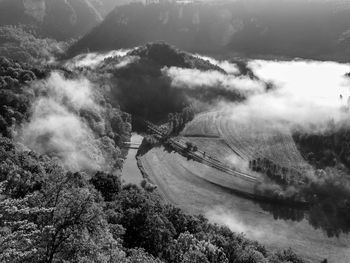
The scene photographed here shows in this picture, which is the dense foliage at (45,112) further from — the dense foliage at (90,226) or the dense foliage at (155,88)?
the dense foliage at (155,88)

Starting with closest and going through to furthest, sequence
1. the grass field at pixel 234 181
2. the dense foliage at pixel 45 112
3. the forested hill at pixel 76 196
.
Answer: the forested hill at pixel 76 196 < the grass field at pixel 234 181 < the dense foliage at pixel 45 112

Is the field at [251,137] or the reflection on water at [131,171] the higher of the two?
the field at [251,137]

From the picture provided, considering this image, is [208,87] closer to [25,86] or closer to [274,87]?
[274,87]

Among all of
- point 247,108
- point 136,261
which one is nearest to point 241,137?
point 247,108

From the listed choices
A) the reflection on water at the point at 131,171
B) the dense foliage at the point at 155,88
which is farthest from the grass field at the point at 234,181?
the dense foliage at the point at 155,88

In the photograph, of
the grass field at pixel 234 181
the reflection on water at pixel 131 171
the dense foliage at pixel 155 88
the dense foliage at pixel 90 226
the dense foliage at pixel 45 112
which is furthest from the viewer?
the dense foliage at pixel 155 88

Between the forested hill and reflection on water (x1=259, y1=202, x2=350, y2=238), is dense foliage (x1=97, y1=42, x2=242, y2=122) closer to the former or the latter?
the forested hill

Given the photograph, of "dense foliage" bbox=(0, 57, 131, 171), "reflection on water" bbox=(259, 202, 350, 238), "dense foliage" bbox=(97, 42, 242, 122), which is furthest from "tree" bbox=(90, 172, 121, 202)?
"dense foliage" bbox=(97, 42, 242, 122)

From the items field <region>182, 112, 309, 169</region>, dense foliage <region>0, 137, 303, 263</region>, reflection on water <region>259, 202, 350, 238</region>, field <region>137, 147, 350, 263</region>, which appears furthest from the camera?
field <region>182, 112, 309, 169</region>

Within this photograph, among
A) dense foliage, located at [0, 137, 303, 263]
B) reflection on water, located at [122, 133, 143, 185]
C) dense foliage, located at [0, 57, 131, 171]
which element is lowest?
dense foliage, located at [0, 137, 303, 263]

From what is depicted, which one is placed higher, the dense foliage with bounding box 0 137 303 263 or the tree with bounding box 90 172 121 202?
the tree with bounding box 90 172 121 202
